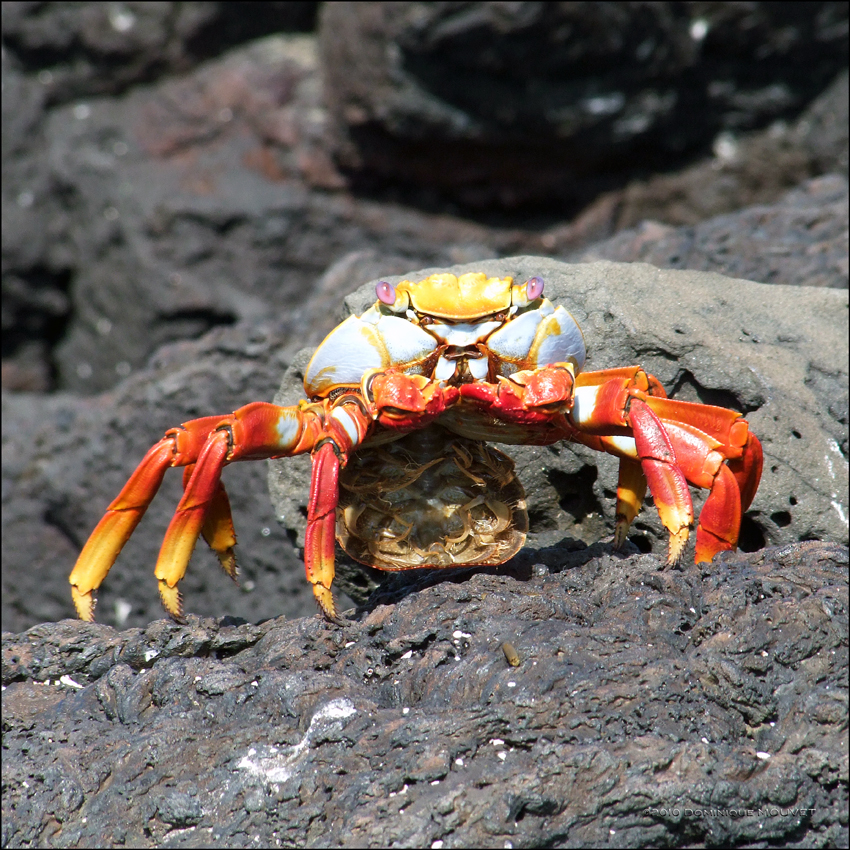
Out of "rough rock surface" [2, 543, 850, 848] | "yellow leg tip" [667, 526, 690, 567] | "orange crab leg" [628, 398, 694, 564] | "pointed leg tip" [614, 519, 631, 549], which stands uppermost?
"orange crab leg" [628, 398, 694, 564]

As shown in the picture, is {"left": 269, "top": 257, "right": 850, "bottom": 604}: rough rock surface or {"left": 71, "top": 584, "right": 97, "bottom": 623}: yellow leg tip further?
{"left": 269, "top": 257, "right": 850, "bottom": 604}: rough rock surface

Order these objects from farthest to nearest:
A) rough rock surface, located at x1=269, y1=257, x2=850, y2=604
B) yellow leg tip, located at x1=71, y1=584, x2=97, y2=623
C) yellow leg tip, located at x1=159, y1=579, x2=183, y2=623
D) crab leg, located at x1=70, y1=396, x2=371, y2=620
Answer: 1. rough rock surface, located at x1=269, y1=257, x2=850, y2=604
2. yellow leg tip, located at x1=71, y1=584, x2=97, y2=623
3. yellow leg tip, located at x1=159, y1=579, x2=183, y2=623
4. crab leg, located at x1=70, y1=396, x2=371, y2=620

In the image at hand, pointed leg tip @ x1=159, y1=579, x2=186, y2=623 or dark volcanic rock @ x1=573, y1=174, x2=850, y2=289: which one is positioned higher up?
dark volcanic rock @ x1=573, y1=174, x2=850, y2=289

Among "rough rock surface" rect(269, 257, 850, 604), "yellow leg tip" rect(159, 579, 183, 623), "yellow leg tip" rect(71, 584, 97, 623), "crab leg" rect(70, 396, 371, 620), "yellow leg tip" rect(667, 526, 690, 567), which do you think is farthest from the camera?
"rough rock surface" rect(269, 257, 850, 604)

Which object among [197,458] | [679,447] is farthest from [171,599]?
[679,447]

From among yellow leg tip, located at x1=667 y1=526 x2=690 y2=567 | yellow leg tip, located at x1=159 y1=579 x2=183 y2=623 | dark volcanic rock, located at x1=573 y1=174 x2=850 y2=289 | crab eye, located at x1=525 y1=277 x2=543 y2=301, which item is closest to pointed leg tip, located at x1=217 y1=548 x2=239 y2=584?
yellow leg tip, located at x1=159 y1=579 x2=183 y2=623

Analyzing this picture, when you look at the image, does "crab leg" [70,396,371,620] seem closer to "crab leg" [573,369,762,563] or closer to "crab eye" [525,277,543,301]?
"crab eye" [525,277,543,301]

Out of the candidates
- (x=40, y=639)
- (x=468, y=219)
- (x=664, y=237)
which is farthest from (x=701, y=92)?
(x=40, y=639)

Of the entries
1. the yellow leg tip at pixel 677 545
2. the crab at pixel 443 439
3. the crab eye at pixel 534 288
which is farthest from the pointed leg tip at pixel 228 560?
the yellow leg tip at pixel 677 545

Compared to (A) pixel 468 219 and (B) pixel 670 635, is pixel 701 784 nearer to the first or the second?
(B) pixel 670 635
